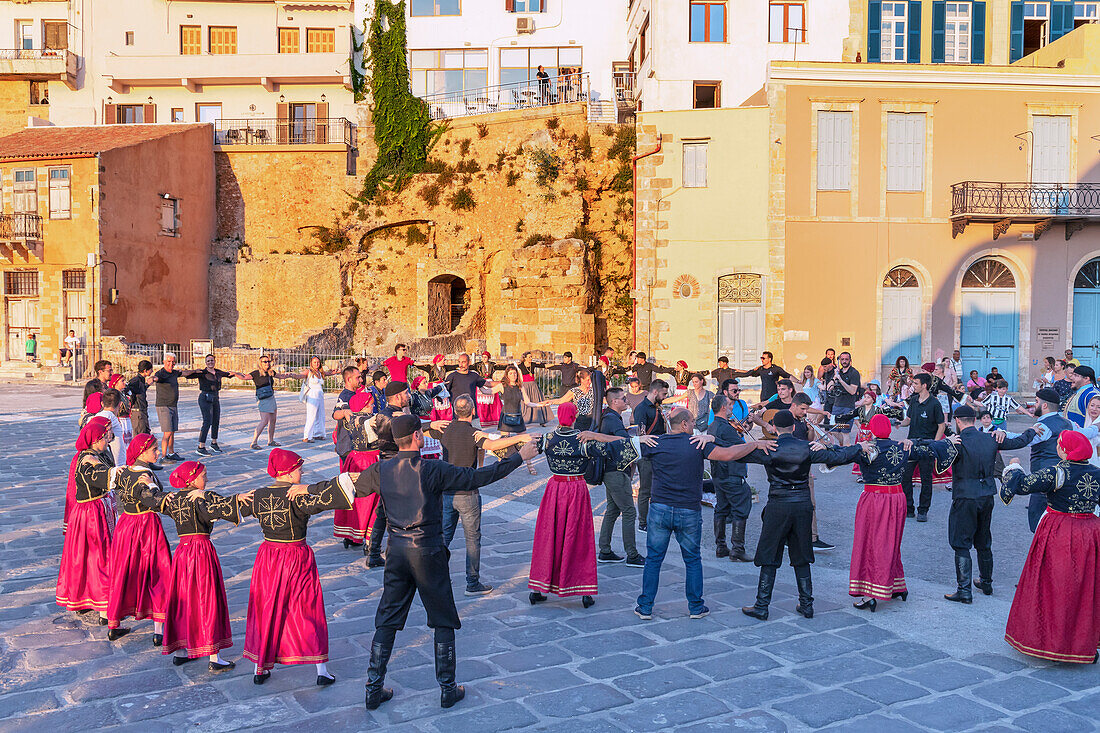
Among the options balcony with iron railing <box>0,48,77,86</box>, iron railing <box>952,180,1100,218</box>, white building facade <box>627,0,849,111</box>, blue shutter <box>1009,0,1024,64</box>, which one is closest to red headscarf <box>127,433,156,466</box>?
iron railing <box>952,180,1100,218</box>

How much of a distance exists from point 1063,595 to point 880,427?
1.94 m

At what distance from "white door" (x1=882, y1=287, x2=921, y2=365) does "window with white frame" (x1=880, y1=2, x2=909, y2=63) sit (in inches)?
342

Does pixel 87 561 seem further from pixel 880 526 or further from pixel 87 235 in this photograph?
pixel 87 235

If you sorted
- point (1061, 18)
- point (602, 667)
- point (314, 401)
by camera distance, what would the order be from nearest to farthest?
point (602, 667), point (314, 401), point (1061, 18)

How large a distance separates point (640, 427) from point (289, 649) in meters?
4.78

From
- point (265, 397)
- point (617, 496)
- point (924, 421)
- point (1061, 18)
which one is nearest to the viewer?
point (617, 496)

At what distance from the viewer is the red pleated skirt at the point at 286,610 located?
5.66 meters

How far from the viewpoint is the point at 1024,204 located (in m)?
23.0

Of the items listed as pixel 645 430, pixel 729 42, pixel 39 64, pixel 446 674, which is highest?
pixel 39 64

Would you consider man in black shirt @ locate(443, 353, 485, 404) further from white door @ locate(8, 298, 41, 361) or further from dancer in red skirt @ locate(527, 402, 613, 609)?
white door @ locate(8, 298, 41, 361)

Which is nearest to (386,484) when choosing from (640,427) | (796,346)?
(640,427)

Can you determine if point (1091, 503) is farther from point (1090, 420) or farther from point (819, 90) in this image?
point (819, 90)

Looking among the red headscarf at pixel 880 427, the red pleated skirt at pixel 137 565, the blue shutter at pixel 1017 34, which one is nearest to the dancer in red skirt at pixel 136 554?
the red pleated skirt at pixel 137 565

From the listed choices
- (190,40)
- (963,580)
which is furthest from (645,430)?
(190,40)
